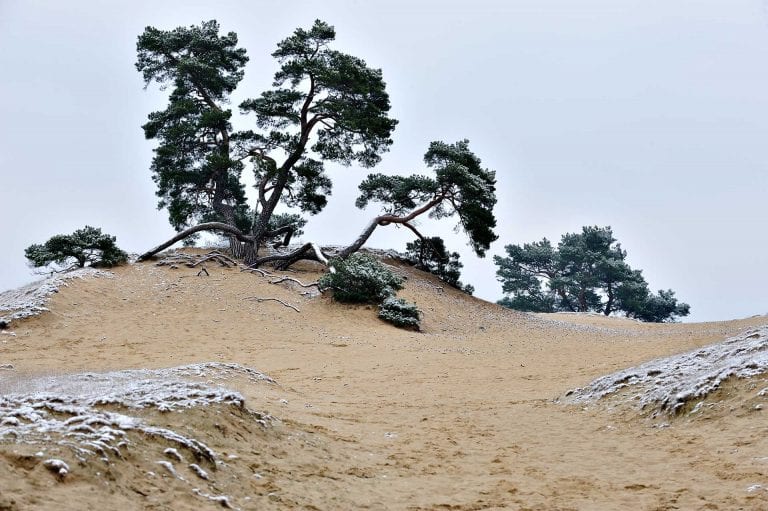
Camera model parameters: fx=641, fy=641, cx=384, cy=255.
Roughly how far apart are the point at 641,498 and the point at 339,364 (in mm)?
9337

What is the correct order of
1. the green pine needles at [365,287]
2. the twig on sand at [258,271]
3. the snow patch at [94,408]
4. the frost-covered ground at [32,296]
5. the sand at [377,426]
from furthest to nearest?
the twig on sand at [258,271] < the green pine needles at [365,287] < the frost-covered ground at [32,296] < the sand at [377,426] < the snow patch at [94,408]

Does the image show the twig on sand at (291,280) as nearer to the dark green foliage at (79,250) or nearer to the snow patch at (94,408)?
the dark green foliage at (79,250)

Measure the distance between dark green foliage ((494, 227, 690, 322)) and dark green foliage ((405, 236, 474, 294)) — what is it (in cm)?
1868

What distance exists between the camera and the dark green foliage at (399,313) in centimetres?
2062

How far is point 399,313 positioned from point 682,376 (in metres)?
11.4

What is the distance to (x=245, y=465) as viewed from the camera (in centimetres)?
645

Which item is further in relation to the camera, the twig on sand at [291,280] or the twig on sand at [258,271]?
the twig on sand at [258,271]

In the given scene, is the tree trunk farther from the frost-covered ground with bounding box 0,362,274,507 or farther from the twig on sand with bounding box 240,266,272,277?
the frost-covered ground with bounding box 0,362,274,507

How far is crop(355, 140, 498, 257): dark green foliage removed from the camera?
1131 inches

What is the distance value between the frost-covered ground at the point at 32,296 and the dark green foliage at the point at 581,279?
34210mm

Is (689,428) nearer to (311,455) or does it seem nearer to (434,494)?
(434,494)

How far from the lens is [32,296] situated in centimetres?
1897

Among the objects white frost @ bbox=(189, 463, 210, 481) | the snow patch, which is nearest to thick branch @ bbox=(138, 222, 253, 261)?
the snow patch

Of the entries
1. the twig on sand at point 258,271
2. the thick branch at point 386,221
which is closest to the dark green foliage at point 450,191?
the thick branch at point 386,221
